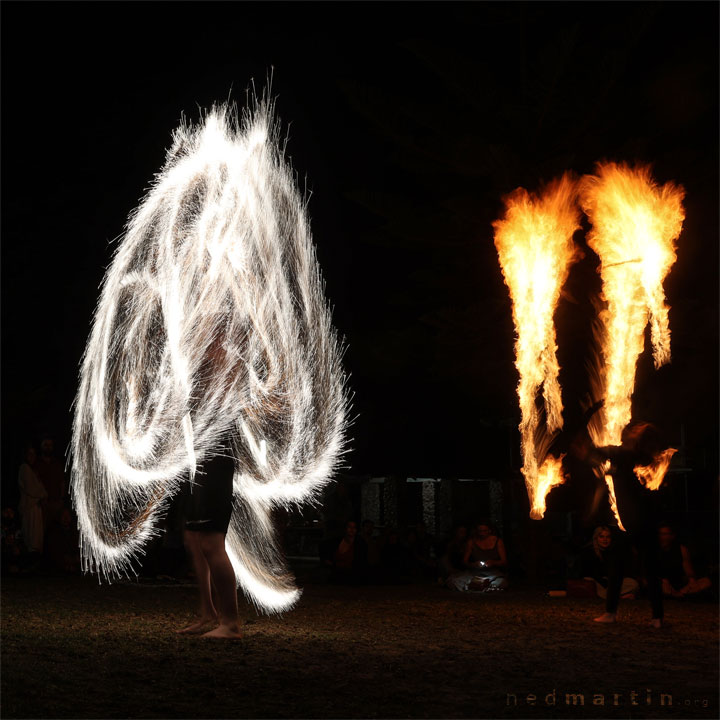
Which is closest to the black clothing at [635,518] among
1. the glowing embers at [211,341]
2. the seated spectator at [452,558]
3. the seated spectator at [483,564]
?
the glowing embers at [211,341]

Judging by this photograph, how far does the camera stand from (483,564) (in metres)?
12.0

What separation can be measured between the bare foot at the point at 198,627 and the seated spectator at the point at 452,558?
5439mm

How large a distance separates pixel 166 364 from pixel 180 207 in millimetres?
1297

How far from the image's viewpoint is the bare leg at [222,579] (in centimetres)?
685

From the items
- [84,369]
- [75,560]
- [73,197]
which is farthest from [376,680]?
[73,197]

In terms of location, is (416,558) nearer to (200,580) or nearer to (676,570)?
(676,570)

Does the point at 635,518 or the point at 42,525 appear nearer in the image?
the point at 635,518

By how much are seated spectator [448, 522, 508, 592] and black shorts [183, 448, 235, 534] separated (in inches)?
208

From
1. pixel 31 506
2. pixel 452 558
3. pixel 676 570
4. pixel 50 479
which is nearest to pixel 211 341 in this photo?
pixel 676 570

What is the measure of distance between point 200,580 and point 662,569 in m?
5.32

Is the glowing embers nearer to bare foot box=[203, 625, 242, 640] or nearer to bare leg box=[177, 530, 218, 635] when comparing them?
bare leg box=[177, 530, 218, 635]

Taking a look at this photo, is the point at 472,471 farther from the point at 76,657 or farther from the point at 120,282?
the point at 76,657

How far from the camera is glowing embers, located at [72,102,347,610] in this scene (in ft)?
25.1

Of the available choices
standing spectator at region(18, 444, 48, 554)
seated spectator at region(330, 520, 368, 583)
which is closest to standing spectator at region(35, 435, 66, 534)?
standing spectator at region(18, 444, 48, 554)
